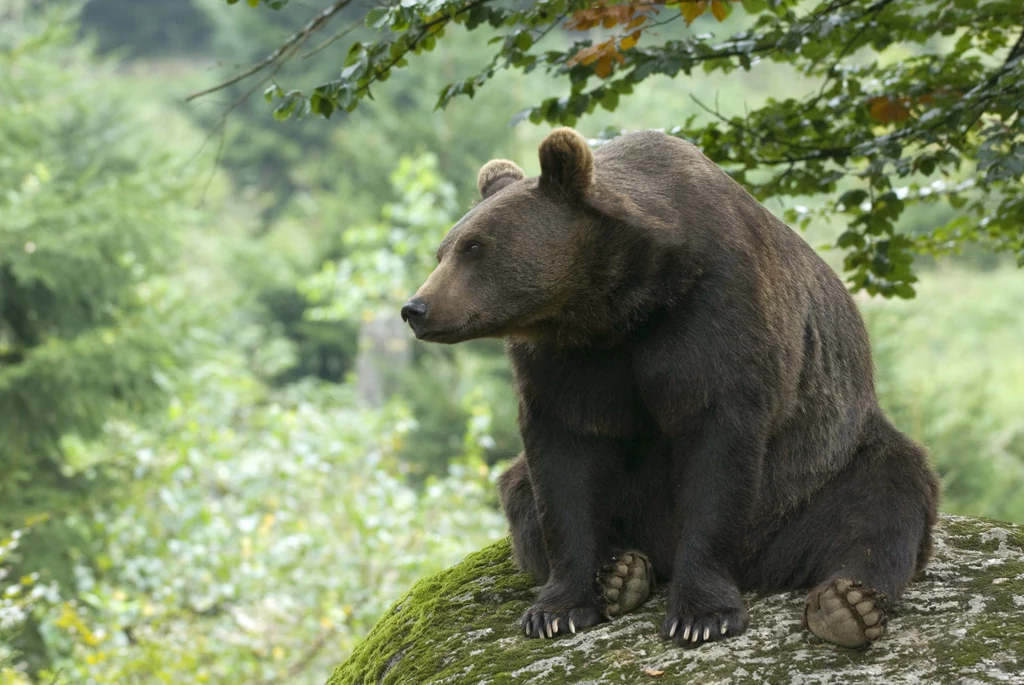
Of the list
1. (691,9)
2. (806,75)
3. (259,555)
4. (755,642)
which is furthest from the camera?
(259,555)

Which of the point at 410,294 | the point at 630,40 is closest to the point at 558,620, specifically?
the point at 630,40

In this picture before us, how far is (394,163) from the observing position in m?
23.0

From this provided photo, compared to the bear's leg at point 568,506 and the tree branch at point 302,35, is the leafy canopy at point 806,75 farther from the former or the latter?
the bear's leg at point 568,506

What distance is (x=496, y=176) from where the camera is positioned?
14.3 feet

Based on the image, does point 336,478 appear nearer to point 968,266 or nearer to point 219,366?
point 219,366

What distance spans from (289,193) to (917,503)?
4189 cm

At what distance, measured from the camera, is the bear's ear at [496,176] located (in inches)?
169

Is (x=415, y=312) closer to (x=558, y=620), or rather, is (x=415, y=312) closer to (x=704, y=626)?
(x=558, y=620)

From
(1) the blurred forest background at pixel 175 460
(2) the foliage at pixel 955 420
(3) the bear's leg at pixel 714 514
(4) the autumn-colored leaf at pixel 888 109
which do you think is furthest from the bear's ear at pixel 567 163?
(2) the foliage at pixel 955 420

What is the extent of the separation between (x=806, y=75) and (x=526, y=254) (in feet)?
9.17

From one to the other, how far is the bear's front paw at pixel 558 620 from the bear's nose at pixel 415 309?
3.68ft

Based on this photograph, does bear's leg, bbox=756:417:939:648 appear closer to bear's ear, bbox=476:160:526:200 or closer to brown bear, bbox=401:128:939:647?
brown bear, bbox=401:128:939:647

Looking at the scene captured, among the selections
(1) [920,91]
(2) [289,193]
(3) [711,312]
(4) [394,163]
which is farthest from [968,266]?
(3) [711,312]

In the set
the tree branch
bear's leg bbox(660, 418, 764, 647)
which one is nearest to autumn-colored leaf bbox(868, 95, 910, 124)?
bear's leg bbox(660, 418, 764, 647)
